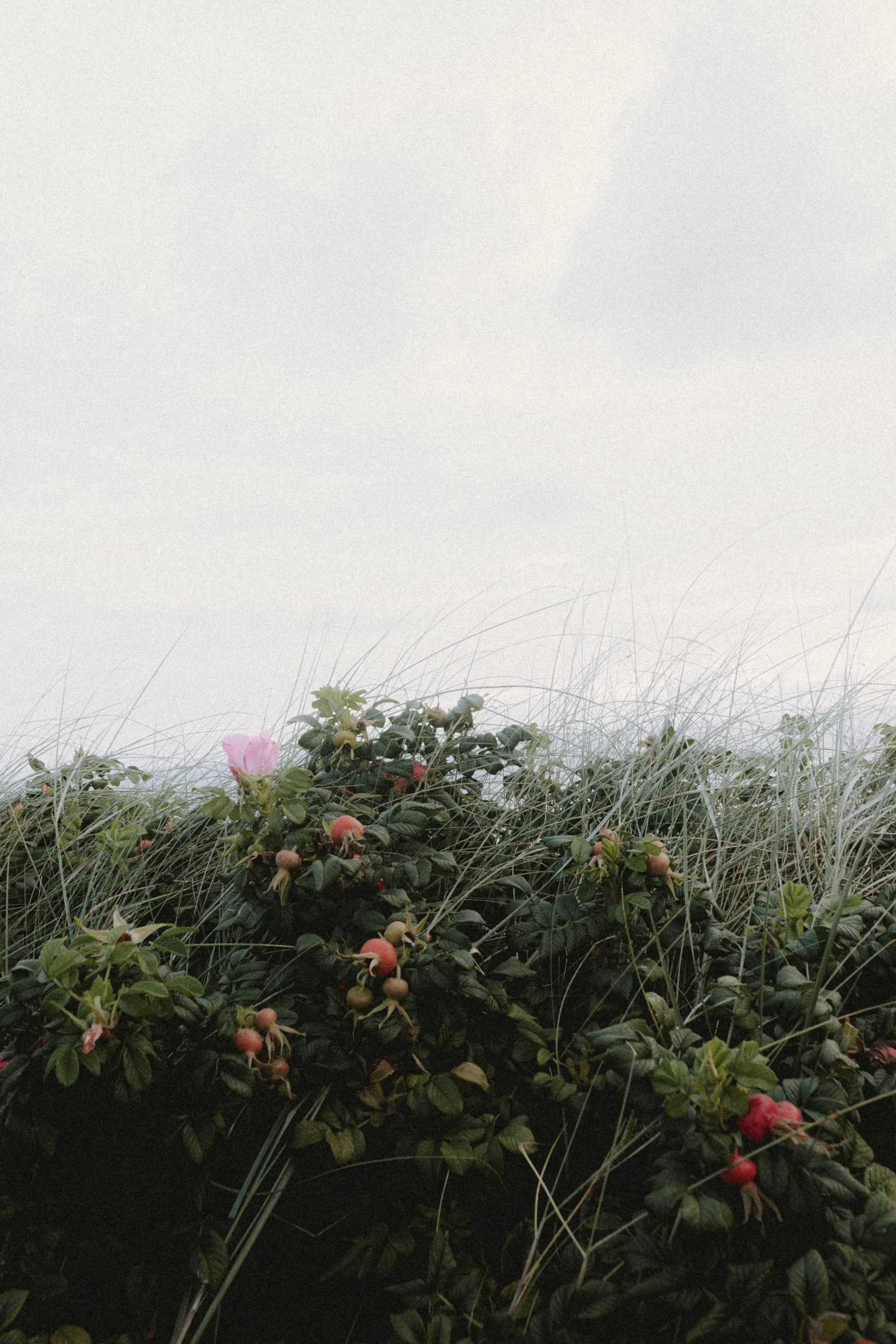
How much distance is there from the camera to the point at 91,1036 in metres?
1.04

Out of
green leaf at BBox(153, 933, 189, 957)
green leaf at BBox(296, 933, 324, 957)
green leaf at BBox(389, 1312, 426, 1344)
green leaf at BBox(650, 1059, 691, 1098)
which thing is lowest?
green leaf at BBox(389, 1312, 426, 1344)

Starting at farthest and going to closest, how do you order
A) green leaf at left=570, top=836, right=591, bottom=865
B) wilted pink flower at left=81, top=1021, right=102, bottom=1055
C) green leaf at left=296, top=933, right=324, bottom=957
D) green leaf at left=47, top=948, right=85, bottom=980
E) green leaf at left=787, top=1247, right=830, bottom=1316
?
green leaf at left=570, top=836, right=591, bottom=865 → green leaf at left=296, top=933, right=324, bottom=957 → green leaf at left=47, top=948, right=85, bottom=980 → wilted pink flower at left=81, top=1021, right=102, bottom=1055 → green leaf at left=787, top=1247, right=830, bottom=1316

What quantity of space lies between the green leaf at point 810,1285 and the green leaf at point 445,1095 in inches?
18.3

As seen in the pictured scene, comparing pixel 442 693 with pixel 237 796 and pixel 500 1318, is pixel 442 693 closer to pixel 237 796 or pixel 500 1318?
pixel 237 796

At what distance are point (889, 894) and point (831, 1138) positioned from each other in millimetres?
765

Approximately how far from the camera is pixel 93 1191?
1.18m

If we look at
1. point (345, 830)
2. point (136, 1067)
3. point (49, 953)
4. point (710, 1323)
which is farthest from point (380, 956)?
point (710, 1323)

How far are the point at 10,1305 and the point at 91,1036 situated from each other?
347 millimetres

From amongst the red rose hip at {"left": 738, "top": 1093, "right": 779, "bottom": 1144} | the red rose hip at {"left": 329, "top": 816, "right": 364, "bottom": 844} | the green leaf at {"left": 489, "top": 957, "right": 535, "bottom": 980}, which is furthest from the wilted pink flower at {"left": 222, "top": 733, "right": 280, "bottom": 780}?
the red rose hip at {"left": 738, "top": 1093, "right": 779, "bottom": 1144}

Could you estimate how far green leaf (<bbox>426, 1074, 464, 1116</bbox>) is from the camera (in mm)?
1198

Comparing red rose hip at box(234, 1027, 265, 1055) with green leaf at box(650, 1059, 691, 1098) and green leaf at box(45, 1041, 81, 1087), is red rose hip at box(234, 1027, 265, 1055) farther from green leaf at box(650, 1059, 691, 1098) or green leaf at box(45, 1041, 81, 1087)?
green leaf at box(650, 1059, 691, 1098)

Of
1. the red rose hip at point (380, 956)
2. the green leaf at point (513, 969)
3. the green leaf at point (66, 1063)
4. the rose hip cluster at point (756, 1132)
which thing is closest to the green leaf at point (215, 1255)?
the green leaf at point (66, 1063)

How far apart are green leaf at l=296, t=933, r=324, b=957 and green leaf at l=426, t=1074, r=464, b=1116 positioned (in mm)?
273

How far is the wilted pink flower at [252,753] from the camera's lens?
160 centimetres
